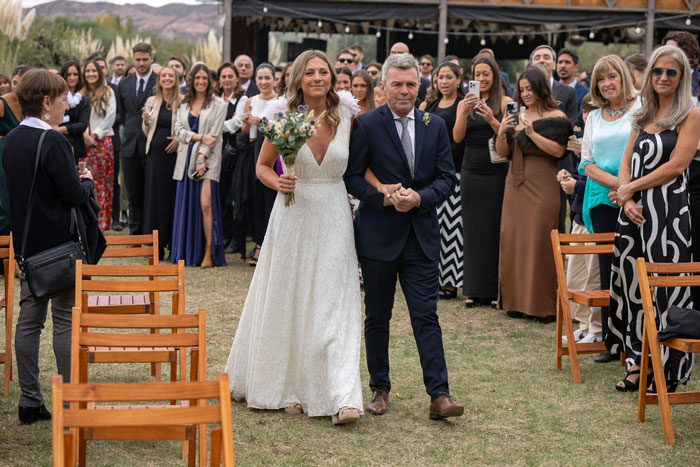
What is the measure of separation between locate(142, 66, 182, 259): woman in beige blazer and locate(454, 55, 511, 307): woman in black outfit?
13.5 ft

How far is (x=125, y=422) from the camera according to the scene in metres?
3.05

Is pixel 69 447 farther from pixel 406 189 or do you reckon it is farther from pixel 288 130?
pixel 406 189

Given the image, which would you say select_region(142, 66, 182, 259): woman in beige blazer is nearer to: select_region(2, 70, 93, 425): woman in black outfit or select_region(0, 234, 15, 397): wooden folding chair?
select_region(0, 234, 15, 397): wooden folding chair

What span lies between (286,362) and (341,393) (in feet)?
1.53

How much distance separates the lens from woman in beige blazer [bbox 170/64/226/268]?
11.2 m

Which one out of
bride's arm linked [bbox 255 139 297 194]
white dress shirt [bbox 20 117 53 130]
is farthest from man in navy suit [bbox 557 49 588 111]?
white dress shirt [bbox 20 117 53 130]

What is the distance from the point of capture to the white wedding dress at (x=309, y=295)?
575 cm

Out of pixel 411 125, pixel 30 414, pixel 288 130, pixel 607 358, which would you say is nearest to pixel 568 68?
pixel 607 358

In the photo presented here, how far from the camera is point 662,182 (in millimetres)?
6137

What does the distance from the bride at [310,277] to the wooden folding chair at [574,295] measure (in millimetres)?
1788

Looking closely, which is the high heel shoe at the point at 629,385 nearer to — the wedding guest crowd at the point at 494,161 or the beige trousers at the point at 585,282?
the wedding guest crowd at the point at 494,161

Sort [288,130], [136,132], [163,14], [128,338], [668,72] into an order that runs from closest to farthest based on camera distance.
A: [128,338] < [288,130] < [668,72] < [136,132] < [163,14]

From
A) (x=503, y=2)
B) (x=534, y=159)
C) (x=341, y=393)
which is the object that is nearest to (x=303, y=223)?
(x=341, y=393)

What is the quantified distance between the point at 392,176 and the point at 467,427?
1.60 m
